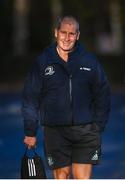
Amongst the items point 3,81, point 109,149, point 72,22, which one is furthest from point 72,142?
point 3,81

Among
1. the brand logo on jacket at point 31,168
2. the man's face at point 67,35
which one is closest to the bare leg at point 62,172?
the brand logo on jacket at point 31,168

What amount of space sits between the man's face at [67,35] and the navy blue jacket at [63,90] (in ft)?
0.27

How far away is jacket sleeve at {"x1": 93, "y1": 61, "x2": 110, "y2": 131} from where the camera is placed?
745cm

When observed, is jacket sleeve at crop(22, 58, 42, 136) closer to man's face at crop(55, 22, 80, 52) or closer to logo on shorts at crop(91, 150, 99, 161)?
man's face at crop(55, 22, 80, 52)

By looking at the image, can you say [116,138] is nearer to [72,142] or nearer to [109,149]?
[109,149]

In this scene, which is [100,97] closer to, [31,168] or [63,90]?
[63,90]

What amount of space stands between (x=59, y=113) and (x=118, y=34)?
33.0 m

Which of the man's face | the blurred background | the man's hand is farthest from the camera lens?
the blurred background

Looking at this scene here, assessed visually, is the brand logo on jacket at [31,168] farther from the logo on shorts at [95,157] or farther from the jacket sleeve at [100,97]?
the jacket sleeve at [100,97]

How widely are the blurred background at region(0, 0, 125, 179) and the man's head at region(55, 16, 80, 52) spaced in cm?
310

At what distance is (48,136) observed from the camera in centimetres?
746

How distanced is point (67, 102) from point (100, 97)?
0.31 meters

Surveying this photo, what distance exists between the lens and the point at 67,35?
7.31 m

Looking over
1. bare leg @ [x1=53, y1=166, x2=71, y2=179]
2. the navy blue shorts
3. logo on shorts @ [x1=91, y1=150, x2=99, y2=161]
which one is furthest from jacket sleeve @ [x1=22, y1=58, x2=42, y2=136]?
logo on shorts @ [x1=91, y1=150, x2=99, y2=161]
